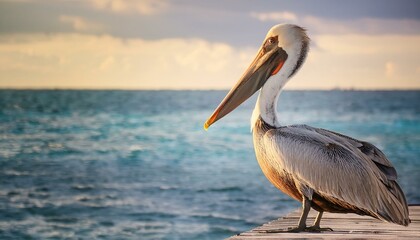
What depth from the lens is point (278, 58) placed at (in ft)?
13.6

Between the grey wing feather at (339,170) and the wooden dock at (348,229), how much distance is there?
145mm

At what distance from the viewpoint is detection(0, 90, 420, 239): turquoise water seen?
1394 centimetres

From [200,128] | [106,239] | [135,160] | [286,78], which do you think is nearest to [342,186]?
[286,78]

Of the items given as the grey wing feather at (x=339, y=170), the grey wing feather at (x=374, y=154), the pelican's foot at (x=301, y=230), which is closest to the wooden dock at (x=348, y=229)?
the pelican's foot at (x=301, y=230)

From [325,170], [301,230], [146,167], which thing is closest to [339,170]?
[325,170]

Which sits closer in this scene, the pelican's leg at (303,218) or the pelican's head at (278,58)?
the pelican's leg at (303,218)

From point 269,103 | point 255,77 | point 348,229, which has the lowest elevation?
point 348,229

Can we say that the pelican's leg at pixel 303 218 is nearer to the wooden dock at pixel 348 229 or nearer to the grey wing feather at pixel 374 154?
the wooden dock at pixel 348 229

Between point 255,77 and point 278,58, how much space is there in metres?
0.14

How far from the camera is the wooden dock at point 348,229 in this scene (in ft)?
12.5

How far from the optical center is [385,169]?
3912mm

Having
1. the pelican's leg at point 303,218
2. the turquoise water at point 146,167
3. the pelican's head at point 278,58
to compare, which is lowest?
the turquoise water at point 146,167

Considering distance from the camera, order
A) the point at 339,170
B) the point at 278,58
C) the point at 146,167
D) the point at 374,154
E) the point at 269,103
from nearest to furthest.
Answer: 1. the point at 339,170
2. the point at 374,154
3. the point at 269,103
4. the point at 278,58
5. the point at 146,167

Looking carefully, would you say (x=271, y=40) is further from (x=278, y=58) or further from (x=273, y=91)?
(x=273, y=91)
